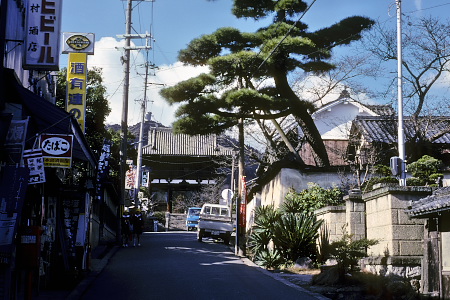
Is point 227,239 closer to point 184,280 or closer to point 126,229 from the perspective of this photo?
point 126,229

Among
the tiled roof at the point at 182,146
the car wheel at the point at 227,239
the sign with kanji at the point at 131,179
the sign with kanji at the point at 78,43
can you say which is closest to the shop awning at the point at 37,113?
the sign with kanji at the point at 78,43

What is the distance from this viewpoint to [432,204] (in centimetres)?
1264

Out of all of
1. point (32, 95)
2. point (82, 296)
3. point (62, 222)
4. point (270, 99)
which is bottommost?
point (82, 296)

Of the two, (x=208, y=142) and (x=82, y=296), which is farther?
(x=208, y=142)

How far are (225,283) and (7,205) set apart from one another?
7.55m

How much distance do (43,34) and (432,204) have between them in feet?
30.4

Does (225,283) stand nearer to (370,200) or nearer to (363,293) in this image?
(363,293)

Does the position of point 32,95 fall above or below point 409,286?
above

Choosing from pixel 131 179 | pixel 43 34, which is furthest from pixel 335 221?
pixel 131 179

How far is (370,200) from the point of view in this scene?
55.1 ft

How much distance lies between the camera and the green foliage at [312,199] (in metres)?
23.6

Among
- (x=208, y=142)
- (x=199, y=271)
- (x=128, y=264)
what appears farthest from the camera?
(x=208, y=142)

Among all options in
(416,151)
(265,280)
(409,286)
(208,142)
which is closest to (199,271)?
(265,280)

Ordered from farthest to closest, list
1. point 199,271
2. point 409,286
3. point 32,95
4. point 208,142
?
point 208,142, point 199,271, point 409,286, point 32,95
